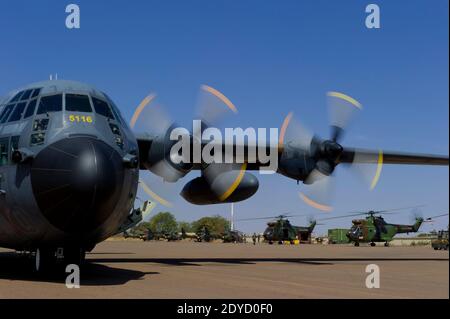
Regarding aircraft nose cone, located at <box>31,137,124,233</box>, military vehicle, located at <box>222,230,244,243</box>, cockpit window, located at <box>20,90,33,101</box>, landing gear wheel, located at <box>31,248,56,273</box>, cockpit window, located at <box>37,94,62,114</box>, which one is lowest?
military vehicle, located at <box>222,230,244,243</box>

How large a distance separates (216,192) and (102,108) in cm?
827

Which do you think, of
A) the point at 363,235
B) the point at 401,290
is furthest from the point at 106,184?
the point at 363,235

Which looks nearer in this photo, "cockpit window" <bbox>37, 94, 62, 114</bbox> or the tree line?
"cockpit window" <bbox>37, 94, 62, 114</bbox>

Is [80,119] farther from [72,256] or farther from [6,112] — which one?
[72,256]

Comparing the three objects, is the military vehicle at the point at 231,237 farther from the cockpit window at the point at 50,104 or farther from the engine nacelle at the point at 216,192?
the cockpit window at the point at 50,104

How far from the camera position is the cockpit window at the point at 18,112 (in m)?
12.0

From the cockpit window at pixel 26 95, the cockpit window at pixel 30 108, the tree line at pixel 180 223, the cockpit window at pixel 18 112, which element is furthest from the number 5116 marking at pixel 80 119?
the tree line at pixel 180 223

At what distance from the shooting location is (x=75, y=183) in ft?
33.0

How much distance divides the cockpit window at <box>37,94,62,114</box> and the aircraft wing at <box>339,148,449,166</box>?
12.7m

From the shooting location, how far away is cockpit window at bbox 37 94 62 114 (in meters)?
11.7

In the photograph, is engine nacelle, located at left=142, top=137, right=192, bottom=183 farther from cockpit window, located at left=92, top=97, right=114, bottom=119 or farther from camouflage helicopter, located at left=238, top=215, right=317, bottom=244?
camouflage helicopter, located at left=238, top=215, right=317, bottom=244

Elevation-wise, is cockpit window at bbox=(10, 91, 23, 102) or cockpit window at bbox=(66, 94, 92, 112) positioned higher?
cockpit window at bbox=(10, 91, 23, 102)

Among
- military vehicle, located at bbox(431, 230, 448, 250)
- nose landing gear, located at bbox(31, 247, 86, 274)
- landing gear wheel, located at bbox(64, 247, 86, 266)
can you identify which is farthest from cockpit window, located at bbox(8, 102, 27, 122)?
military vehicle, located at bbox(431, 230, 448, 250)
